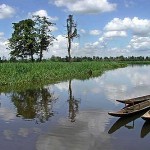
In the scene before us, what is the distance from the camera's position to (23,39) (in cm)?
6078

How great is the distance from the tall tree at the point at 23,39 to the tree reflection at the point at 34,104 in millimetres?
38405

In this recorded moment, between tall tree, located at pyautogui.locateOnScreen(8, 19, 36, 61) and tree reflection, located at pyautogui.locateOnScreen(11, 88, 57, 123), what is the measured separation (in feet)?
126

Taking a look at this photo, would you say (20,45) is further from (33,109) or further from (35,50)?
(33,109)

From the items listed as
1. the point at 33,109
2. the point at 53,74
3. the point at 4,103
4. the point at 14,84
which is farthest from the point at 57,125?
the point at 53,74

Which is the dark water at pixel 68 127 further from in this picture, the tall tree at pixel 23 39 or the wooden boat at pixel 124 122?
the tall tree at pixel 23 39

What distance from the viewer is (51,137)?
35.8 feet

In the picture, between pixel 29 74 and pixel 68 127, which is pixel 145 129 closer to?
pixel 68 127

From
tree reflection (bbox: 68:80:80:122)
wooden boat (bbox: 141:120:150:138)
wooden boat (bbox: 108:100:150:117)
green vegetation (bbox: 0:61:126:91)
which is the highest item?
green vegetation (bbox: 0:61:126:91)

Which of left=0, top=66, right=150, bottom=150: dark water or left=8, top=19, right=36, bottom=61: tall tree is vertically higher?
left=8, top=19, right=36, bottom=61: tall tree

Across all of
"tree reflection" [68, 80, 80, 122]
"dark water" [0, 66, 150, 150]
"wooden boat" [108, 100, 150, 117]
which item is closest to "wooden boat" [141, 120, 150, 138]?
"dark water" [0, 66, 150, 150]

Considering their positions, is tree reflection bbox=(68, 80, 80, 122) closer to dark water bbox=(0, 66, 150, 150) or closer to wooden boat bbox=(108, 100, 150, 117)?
dark water bbox=(0, 66, 150, 150)

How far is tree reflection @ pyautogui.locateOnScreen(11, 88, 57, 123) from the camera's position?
1488 cm

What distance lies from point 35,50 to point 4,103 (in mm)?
44483

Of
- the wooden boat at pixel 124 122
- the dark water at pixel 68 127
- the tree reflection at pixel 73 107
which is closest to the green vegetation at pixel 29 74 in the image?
the tree reflection at pixel 73 107
